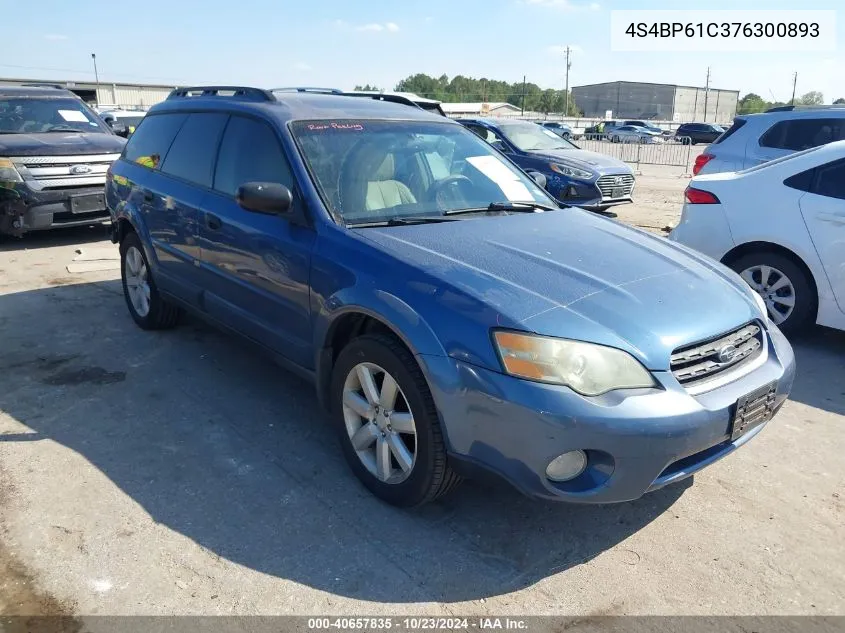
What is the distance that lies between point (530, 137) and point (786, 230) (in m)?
7.84

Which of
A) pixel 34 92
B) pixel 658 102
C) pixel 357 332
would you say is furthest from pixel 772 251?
pixel 658 102

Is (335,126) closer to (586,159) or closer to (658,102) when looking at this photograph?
(586,159)

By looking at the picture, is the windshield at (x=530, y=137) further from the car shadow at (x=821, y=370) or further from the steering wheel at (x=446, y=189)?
the steering wheel at (x=446, y=189)

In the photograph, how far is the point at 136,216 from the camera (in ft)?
17.4

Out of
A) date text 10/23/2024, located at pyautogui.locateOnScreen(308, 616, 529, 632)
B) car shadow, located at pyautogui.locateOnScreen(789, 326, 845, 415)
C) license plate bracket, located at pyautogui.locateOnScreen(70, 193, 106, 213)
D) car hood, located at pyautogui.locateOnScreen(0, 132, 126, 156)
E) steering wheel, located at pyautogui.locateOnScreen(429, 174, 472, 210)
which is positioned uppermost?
car hood, located at pyautogui.locateOnScreen(0, 132, 126, 156)

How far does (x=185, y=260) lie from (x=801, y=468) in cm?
388

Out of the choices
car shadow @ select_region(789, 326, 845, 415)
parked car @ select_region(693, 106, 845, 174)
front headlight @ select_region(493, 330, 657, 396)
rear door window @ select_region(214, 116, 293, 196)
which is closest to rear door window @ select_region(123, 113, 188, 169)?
rear door window @ select_region(214, 116, 293, 196)

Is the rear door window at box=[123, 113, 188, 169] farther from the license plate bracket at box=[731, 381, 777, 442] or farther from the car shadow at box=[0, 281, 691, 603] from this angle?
the license plate bracket at box=[731, 381, 777, 442]

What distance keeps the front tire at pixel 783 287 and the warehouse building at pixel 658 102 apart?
8552 centimetres

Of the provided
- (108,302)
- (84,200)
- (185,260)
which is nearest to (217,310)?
(185,260)

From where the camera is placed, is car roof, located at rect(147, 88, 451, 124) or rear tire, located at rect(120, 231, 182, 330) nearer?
car roof, located at rect(147, 88, 451, 124)

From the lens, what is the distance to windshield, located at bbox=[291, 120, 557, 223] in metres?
3.64

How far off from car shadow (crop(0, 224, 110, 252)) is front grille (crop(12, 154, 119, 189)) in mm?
909

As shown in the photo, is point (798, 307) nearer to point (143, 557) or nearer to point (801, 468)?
point (801, 468)
